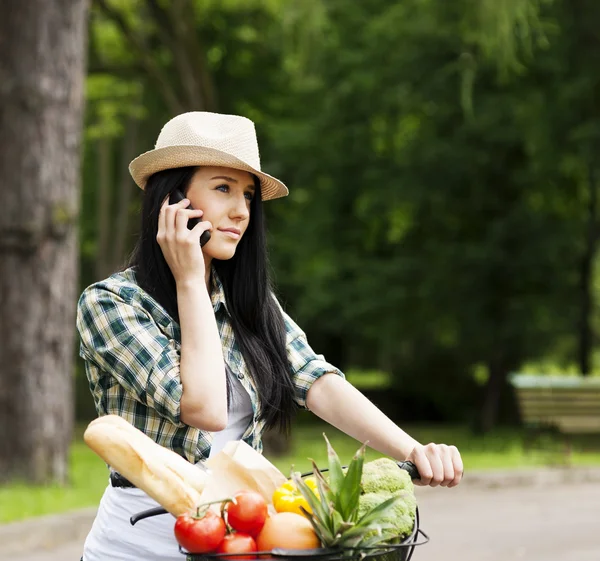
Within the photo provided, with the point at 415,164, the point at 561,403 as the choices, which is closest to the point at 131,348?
the point at 561,403

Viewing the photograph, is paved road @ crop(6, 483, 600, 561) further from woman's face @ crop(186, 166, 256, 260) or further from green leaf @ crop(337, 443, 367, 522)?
green leaf @ crop(337, 443, 367, 522)

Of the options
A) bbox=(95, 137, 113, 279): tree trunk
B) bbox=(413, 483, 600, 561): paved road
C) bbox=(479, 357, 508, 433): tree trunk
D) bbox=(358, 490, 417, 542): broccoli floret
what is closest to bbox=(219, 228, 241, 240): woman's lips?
bbox=(358, 490, 417, 542): broccoli floret

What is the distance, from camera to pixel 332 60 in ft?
68.9

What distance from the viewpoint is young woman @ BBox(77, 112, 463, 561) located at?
114 inches

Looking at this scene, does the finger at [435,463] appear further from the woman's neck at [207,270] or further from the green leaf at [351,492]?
the woman's neck at [207,270]

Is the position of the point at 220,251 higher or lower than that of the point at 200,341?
higher

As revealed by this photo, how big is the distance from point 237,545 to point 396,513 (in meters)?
0.32

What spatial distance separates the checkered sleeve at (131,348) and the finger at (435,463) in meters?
0.59

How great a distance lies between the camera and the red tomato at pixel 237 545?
92.4 inches

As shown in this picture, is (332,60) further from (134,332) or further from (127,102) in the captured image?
(134,332)

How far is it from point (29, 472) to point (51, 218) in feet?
7.28

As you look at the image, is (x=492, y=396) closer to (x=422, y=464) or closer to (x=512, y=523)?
(x=512, y=523)

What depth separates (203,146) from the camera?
3172 millimetres

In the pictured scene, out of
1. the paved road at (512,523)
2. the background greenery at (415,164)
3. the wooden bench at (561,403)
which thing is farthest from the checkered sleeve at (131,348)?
the background greenery at (415,164)
